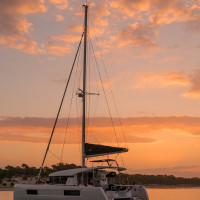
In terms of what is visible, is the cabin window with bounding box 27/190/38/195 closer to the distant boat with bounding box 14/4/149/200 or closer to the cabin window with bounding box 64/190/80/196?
the distant boat with bounding box 14/4/149/200

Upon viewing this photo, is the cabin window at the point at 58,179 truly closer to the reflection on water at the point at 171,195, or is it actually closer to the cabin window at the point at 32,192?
the cabin window at the point at 32,192

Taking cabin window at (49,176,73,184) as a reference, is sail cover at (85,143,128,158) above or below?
above

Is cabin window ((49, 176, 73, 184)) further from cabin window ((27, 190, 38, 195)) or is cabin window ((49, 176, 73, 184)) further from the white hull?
cabin window ((27, 190, 38, 195))

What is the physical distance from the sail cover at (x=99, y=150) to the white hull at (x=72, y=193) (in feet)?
8.43

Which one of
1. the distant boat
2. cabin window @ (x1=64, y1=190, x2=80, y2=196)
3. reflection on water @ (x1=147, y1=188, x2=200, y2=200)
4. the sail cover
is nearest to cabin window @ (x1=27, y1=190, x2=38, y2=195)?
the distant boat

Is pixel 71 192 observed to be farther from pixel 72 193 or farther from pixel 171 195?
pixel 171 195

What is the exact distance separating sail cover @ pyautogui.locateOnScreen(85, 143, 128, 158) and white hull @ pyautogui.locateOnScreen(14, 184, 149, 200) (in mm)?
2569

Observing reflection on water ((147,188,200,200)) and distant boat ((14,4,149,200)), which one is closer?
distant boat ((14,4,149,200))

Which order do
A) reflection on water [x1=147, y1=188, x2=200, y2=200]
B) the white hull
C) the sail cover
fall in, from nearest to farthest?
1. the white hull
2. the sail cover
3. reflection on water [x1=147, y1=188, x2=200, y2=200]

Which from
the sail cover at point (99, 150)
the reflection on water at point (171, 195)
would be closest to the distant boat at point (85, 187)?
the sail cover at point (99, 150)

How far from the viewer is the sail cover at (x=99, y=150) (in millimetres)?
24172

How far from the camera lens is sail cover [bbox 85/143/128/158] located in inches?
952

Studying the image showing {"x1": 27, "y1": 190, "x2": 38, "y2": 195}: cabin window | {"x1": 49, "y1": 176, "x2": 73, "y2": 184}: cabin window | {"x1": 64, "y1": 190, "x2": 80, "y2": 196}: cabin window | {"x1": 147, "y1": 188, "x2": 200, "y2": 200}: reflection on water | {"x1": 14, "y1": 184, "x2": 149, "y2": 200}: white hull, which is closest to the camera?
{"x1": 14, "y1": 184, "x2": 149, "y2": 200}: white hull

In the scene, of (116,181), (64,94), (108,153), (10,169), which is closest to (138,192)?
(116,181)
